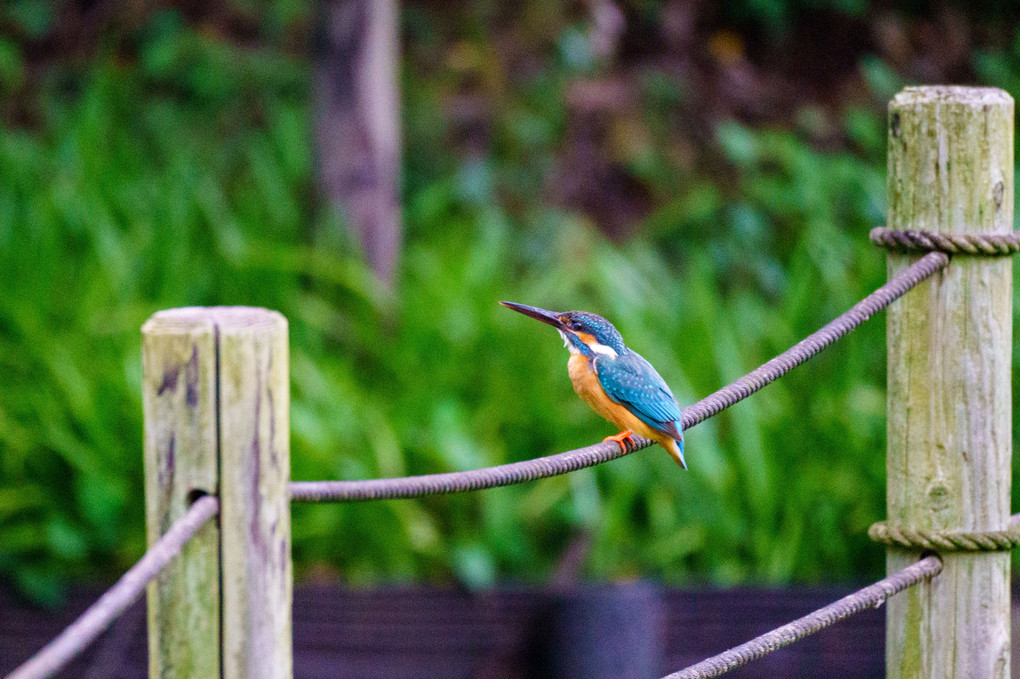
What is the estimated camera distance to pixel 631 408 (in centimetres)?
187

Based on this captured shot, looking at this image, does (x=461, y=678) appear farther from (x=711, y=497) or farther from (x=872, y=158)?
(x=872, y=158)

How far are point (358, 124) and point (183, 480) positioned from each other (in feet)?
10.4

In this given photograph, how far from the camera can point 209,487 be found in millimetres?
1285

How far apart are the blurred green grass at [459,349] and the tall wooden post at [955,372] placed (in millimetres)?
1642

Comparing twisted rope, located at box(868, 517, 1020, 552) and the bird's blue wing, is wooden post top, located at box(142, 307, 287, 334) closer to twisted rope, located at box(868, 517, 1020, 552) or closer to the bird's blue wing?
the bird's blue wing

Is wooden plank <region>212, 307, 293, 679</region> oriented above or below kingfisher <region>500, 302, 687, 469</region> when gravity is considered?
below

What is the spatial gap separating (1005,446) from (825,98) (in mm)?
4666

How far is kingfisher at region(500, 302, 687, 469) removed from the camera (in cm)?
184

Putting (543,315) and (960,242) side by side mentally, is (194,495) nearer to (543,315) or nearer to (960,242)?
(543,315)

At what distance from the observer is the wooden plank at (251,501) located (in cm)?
129

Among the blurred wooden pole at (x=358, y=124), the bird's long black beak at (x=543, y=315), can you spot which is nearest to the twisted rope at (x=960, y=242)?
the bird's long black beak at (x=543, y=315)

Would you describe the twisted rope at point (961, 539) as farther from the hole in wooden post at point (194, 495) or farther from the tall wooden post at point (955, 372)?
the hole in wooden post at point (194, 495)

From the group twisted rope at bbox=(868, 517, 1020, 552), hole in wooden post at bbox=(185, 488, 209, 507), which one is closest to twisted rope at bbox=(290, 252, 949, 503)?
hole in wooden post at bbox=(185, 488, 209, 507)

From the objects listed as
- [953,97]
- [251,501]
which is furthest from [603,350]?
[251,501]
